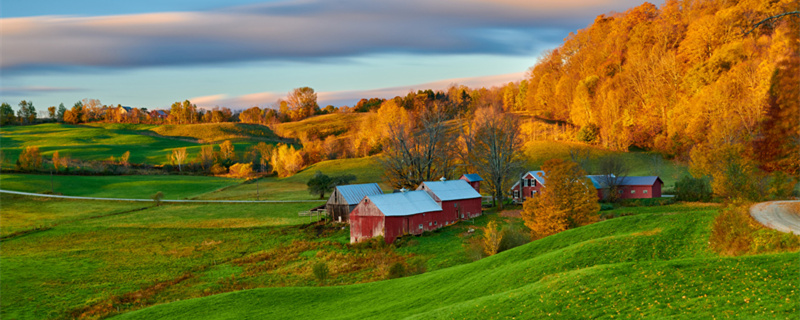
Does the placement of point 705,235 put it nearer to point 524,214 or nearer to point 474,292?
point 474,292

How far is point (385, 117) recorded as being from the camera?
417ft

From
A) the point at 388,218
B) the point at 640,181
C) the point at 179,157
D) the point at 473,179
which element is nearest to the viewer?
the point at 388,218

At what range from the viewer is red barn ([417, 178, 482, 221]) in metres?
54.9

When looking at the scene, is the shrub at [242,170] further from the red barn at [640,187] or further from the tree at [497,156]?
the red barn at [640,187]

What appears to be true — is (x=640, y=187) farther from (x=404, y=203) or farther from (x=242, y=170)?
(x=242, y=170)

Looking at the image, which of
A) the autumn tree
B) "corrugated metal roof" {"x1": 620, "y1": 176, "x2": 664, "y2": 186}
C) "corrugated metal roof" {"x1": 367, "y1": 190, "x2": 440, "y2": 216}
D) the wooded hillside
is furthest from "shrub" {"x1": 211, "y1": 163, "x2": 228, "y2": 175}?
"corrugated metal roof" {"x1": 620, "y1": 176, "x2": 664, "y2": 186}

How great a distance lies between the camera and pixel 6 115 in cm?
18312

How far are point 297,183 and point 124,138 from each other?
9446 centimetres

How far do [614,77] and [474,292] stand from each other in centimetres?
10288

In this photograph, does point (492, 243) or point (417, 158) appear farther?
point (417, 158)

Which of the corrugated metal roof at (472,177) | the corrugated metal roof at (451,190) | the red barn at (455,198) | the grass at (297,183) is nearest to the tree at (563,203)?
the red barn at (455,198)

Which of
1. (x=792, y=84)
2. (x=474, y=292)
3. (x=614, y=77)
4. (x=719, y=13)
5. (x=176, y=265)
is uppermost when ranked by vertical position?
(x=719, y=13)

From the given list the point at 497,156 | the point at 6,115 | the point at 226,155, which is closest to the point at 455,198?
the point at 497,156

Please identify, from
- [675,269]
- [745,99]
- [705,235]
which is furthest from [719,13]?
[675,269]
